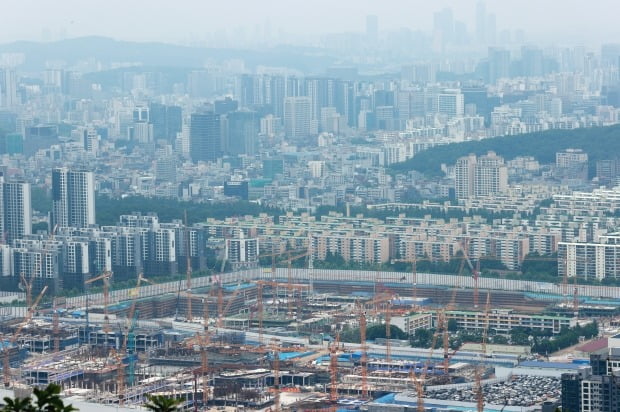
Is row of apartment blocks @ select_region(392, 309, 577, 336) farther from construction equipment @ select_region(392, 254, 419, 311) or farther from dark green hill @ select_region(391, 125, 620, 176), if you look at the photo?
dark green hill @ select_region(391, 125, 620, 176)

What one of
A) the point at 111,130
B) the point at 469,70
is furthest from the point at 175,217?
the point at 469,70

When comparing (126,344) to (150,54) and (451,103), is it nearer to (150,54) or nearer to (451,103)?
(451,103)

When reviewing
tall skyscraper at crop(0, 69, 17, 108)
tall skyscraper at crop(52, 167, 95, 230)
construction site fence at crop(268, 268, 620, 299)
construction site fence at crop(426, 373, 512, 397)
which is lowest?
construction site fence at crop(268, 268, 620, 299)

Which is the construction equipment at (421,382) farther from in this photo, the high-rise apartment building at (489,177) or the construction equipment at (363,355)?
the high-rise apartment building at (489,177)

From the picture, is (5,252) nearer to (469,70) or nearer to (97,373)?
(97,373)

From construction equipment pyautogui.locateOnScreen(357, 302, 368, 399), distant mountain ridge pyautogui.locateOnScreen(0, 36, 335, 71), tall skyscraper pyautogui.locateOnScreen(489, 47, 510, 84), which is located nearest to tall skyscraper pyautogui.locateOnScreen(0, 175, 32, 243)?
construction equipment pyautogui.locateOnScreen(357, 302, 368, 399)

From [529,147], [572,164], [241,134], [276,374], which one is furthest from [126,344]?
[241,134]
